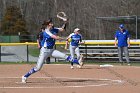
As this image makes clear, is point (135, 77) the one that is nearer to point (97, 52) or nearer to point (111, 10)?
point (97, 52)

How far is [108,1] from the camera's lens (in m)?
58.8

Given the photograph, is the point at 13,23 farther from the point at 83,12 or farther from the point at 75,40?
the point at 75,40

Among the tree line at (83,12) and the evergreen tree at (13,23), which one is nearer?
the tree line at (83,12)

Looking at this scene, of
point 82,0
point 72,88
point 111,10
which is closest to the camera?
point 72,88

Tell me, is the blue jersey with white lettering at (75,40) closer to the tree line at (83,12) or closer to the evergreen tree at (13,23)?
the tree line at (83,12)

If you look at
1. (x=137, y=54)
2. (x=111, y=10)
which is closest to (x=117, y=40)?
(x=137, y=54)

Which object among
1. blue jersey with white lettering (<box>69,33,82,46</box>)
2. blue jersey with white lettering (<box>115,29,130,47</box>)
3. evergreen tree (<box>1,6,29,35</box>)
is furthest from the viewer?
evergreen tree (<box>1,6,29,35</box>)

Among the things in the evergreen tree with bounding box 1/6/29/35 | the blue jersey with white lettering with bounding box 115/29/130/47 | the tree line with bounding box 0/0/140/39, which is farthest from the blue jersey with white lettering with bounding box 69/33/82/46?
the evergreen tree with bounding box 1/6/29/35

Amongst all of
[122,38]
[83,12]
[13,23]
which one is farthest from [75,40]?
[13,23]

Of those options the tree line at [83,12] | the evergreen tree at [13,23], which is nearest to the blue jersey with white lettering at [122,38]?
the tree line at [83,12]

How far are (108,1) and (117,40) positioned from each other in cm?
3485

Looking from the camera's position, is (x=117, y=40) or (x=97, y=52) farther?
(x=97, y=52)

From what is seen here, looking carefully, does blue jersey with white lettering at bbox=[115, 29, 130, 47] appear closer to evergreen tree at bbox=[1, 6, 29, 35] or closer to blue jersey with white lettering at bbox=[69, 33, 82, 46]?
blue jersey with white lettering at bbox=[69, 33, 82, 46]

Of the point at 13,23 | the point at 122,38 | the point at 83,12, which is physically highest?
the point at 83,12
